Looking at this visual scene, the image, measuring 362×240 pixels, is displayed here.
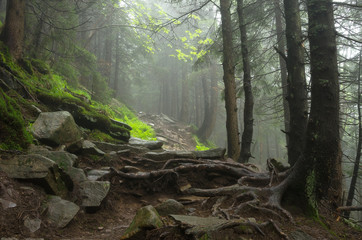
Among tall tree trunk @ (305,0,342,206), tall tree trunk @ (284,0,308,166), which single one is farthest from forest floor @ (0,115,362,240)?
tall tree trunk @ (284,0,308,166)

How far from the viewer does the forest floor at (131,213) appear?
2.70 metres

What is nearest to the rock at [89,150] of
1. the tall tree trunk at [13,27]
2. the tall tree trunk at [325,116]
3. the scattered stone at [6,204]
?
the scattered stone at [6,204]

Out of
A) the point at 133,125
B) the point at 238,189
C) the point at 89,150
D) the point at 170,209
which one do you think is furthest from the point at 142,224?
the point at 133,125

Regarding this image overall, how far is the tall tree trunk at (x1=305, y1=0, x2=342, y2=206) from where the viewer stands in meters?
3.80

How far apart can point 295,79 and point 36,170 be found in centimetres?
560

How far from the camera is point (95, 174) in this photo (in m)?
4.75

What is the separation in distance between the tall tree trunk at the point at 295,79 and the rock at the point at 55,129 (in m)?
5.23

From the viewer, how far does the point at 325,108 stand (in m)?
3.83

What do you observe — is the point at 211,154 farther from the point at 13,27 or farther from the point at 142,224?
the point at 13,27

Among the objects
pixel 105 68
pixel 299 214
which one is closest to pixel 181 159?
pixel 299 214

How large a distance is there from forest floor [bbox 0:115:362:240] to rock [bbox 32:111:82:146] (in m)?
0.64

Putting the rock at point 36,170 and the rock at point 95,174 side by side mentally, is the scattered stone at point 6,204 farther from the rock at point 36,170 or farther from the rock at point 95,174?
the rock at point 95,174

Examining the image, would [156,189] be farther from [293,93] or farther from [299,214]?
[293,93]

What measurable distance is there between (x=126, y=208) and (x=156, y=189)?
2.57 ft
